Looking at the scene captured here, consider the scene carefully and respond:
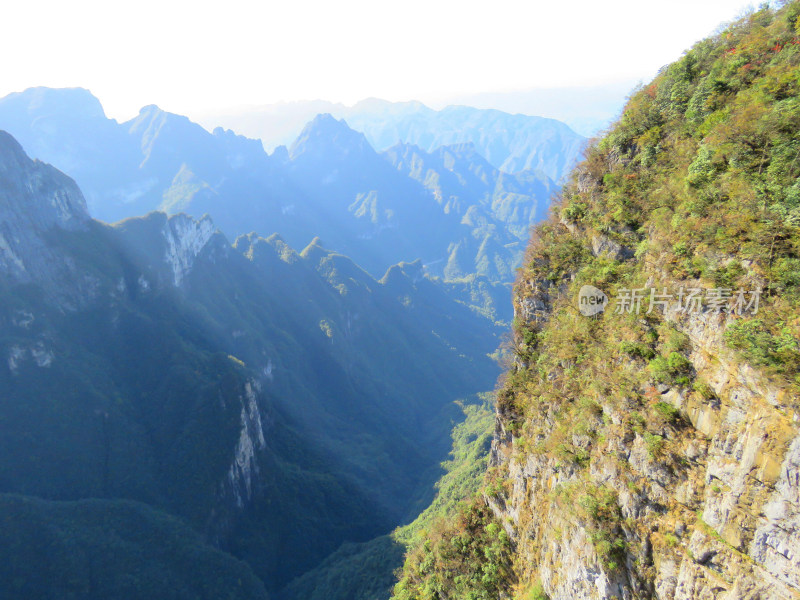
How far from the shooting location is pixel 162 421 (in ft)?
248

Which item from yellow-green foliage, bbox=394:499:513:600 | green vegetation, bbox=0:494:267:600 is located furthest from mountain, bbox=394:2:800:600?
green vegetation, bbox=0:494:267:600

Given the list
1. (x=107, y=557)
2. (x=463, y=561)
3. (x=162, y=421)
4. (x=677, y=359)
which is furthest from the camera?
(x=162, y=421)

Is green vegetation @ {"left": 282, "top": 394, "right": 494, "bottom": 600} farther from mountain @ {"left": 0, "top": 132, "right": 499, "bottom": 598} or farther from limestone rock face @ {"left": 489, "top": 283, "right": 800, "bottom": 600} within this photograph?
limestone rock face @ {"left": 489, "top": 283, "right": 800, "bottom": 600}

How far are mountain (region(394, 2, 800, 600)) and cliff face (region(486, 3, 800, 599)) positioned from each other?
2.8 inches

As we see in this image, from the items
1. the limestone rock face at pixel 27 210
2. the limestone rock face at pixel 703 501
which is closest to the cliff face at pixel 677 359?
the limestone rock face at pixel 703 501

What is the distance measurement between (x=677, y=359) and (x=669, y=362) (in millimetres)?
329

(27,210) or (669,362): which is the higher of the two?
(669,362)

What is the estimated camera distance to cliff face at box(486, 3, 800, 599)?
13219 millimetres

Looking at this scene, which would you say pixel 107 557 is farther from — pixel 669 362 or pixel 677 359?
pixel 677 359

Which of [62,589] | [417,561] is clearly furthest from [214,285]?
[417,561]

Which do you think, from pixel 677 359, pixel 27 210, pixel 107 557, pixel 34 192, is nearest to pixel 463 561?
pixel 677 359

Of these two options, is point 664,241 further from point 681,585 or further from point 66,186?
point 66,186

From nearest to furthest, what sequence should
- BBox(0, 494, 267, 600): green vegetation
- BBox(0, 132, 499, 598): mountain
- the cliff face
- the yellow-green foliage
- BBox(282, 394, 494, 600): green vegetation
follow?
the cliff face, the yellow-green foliage, BBox(0, 494, 267, 600): green vegetation, BBox(282, 394, 494, 600): green vegetation, BBox(0, 132, 499, 598): mountain

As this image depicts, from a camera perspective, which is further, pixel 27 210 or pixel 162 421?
pixel 27 210
